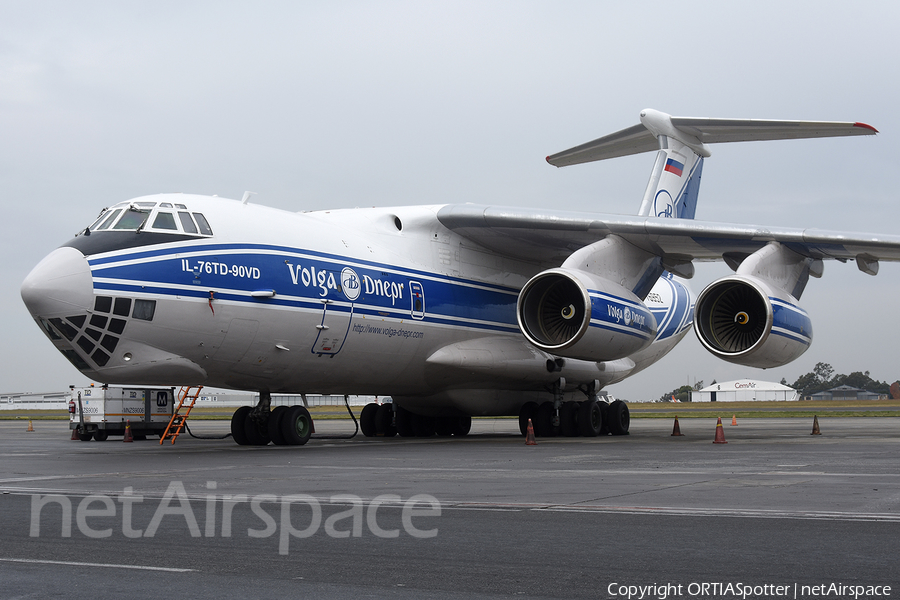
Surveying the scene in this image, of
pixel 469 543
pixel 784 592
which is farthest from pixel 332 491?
pixel 784 592

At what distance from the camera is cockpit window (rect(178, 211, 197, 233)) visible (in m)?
13.3

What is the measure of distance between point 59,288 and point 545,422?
1025 centimetres

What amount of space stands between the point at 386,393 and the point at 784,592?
543 inches

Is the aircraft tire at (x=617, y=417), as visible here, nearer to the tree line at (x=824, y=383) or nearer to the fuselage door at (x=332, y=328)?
the fuselage door at (x=332, y=328)

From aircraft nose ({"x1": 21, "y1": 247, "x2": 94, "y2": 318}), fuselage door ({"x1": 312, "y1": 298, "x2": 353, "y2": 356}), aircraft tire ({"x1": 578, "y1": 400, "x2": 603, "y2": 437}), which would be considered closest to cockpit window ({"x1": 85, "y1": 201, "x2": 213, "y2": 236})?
aircraft nose ({"x1": 21, "y1": 247, "x2": 94, "y2": 318})

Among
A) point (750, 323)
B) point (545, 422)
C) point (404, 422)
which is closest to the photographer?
point (750, 323)

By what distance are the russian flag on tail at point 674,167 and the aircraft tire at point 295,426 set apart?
9.22 metres

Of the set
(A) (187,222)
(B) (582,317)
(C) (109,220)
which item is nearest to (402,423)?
(B) (582,317)

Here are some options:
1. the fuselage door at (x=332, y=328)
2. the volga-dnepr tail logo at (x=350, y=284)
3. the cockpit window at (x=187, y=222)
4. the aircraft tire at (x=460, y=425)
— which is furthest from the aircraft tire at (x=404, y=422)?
the cockpit window at (x=187, y=222)

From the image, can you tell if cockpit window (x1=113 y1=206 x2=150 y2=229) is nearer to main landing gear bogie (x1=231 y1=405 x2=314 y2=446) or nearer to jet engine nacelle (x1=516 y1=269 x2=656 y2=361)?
main landing gear bogie (x1=231 y1=405 x2=314 y2=446)

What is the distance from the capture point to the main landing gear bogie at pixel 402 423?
20.0 meters

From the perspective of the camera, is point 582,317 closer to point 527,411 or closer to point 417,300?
point 417,300

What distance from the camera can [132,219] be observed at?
13117 millimetres

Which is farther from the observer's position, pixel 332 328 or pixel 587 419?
pixel 587 419
